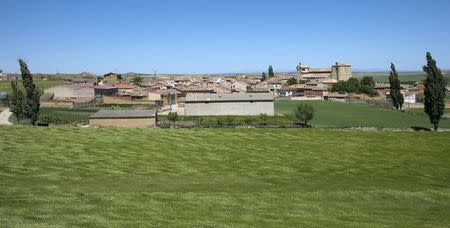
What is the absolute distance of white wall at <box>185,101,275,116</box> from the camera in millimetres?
91250

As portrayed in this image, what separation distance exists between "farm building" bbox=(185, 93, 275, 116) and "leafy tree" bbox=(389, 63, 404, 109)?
29210 millimetres

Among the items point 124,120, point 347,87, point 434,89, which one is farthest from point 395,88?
point 124,120

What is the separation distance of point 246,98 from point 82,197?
2867 inches

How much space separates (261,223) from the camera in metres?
18.4

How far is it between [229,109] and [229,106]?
61 cm

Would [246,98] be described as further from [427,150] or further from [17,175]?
[17,175]

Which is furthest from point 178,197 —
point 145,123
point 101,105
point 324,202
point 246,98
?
point 101,105

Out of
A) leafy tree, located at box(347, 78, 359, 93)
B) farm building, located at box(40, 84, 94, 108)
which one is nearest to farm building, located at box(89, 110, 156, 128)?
farm building, located at box(40, 84, 94, 108)

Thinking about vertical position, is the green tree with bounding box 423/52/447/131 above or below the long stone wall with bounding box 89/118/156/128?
above

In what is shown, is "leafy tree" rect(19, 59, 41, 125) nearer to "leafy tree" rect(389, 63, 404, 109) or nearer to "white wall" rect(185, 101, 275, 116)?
"white wall" rect(185, 101, 275, 116)

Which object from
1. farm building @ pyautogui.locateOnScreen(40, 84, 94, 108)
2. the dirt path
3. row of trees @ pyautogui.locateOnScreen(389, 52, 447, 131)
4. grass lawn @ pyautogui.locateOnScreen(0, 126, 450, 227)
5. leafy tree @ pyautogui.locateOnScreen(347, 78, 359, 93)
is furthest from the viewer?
leafy tree @ pyautogui.locateOnScreen(347, 78, 359, 93)

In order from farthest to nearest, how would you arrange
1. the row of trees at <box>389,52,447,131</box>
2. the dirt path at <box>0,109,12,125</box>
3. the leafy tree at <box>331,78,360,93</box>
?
1. the leafy tree at <box>331,78,360,93</box>
2. the dirt path at <box>0,109,12,125</box>
3. the row of trees at <box>389,52,447,131</box>

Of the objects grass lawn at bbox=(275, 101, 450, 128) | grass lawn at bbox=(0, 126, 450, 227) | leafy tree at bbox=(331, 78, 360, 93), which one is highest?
leafy tree at bbox=(331, 78, 360, 93)

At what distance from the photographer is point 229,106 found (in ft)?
301
